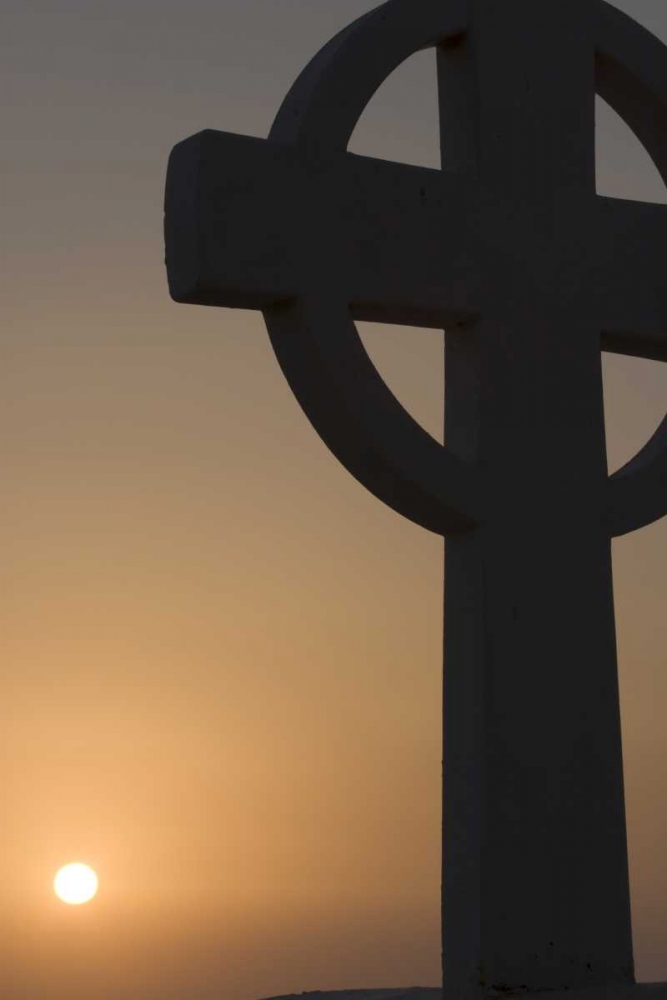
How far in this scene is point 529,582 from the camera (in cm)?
580

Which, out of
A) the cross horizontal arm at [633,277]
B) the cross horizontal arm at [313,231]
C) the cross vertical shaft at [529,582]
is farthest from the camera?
the cross horizontal arm at [633,277]

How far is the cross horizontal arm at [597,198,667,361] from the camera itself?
6230 millimetres

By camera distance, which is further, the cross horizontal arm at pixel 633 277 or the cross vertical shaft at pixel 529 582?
the cross horizontal arm at pixel 633 277

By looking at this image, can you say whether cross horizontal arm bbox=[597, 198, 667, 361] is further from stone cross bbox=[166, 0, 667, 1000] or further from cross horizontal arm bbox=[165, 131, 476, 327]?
cross horizontal arm bbox=[165, 131, 476, 327]

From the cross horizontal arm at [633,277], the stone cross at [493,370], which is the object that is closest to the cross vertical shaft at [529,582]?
the stone cross at [493,370]

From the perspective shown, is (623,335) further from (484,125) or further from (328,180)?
(328,180)

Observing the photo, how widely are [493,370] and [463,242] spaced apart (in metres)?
0.43

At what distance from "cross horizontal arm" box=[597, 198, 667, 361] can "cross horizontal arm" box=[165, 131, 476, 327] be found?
0.55 metres

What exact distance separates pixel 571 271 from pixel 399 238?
2.11ft

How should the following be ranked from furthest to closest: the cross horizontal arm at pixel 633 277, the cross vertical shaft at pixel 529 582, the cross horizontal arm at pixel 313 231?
the cross horizontal arm at pixel 633 277
the cross vertical shaft at pixel 529 582
the cross horizontal arm at pixel 313 231

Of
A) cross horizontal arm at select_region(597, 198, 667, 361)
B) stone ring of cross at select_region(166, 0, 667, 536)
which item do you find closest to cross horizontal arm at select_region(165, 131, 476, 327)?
stone ring of cross at select_region(166, 0, 667, 536)

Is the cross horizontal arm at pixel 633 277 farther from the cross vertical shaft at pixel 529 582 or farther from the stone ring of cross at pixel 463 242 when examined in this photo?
the cross vertical shaft at pixel 529 582

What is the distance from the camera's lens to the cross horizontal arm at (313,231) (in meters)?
5.43

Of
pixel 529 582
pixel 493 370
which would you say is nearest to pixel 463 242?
pixel 493 370
